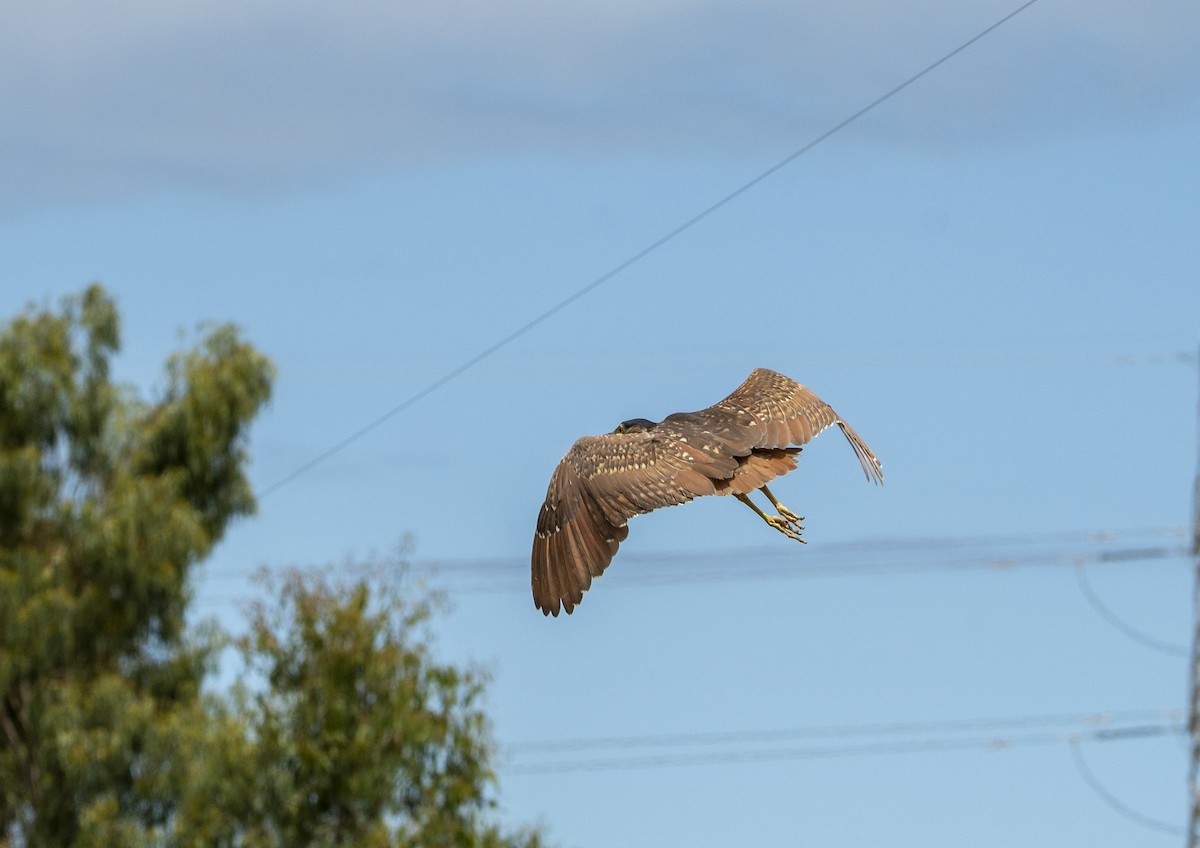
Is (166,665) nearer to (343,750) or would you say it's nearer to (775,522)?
(343,750)

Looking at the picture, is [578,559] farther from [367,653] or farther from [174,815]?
[174,815]

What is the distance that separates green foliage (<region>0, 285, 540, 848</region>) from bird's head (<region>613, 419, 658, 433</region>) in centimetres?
1875

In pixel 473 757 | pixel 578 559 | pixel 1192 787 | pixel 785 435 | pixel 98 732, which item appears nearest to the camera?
pixel 578 559

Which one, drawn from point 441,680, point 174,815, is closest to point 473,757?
point 441,680

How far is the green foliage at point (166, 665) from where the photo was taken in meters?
33.7

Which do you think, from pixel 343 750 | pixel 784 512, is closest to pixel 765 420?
pixel 784 512

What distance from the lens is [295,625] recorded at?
34.6m

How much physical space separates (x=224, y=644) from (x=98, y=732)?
2559 millimetres

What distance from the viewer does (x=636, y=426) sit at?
48.4 feet

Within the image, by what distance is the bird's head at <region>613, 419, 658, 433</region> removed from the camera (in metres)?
14.6

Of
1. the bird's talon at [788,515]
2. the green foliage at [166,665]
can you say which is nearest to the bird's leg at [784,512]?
the bird's talon at [788,515]

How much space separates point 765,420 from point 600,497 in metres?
1.35

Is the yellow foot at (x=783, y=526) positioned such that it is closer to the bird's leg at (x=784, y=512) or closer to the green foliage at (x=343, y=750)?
the bird's leg at (x=784, y=512)

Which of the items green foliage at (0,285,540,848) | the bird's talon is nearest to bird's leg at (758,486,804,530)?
the bird's talon
